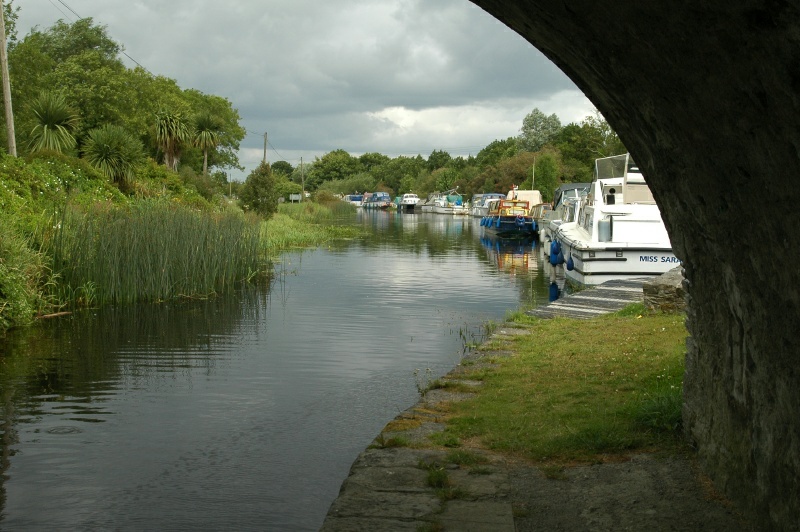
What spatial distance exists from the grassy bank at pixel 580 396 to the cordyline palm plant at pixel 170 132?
39.1 m

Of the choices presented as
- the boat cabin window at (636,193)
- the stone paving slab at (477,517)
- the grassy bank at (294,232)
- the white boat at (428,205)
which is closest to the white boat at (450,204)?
the white boat at (428,205)

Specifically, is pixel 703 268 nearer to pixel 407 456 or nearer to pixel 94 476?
pixel 407 456

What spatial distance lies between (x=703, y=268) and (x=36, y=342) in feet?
40.6

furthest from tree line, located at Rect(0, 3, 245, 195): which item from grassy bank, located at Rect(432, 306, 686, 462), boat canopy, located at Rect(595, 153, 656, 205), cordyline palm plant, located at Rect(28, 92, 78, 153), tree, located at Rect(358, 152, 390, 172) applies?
tree, located at Rect(358, 152, 390, 172)

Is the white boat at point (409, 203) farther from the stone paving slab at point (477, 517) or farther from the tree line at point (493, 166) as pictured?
the stone paving slab at point (477, 517)

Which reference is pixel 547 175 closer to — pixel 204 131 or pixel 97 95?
pixel 204 131

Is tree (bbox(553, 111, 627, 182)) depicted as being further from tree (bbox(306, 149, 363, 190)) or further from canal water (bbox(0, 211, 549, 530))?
tree (bbox(306, 149, 363, 190))

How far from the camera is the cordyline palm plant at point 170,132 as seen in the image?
161ft

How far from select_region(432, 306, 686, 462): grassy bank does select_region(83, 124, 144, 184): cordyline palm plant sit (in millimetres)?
23338

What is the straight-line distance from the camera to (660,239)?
22.7 m

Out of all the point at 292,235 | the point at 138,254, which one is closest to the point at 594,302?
the point at 138,254

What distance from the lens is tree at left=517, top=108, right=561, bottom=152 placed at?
108438mm

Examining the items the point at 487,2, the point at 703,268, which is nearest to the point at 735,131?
the point at 487,2

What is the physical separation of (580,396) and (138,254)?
1238 cm
